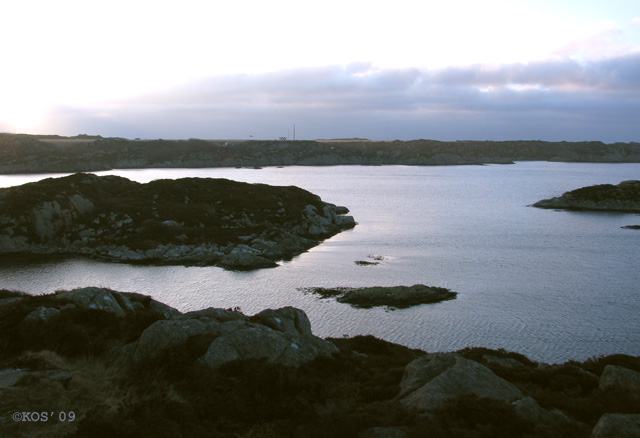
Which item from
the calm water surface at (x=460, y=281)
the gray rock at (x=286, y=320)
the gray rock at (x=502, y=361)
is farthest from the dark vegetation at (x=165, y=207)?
the gray rock at (x=502, y=361)

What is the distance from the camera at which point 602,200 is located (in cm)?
10006

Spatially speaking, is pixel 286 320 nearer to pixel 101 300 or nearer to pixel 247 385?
pixel 247 385

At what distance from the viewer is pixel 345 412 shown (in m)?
12.3

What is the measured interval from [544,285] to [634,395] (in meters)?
32.1

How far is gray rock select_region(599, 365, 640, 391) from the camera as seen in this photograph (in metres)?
14.1

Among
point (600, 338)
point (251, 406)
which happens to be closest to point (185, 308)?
point (251, 406)

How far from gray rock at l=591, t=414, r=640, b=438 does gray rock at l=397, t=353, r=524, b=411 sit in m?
2.92

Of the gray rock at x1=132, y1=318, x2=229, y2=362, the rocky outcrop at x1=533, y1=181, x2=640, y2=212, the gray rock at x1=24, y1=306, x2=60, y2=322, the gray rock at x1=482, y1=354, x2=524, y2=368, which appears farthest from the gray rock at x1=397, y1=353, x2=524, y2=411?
the rocky outcrop at x1=533, y1=181, x2=640, y2=212

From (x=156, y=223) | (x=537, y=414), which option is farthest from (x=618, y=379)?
(x=156, y=223)

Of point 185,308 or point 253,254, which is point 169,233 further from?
point 185,308

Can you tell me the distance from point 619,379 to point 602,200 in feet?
328

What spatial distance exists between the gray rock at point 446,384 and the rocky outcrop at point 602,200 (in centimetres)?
9796

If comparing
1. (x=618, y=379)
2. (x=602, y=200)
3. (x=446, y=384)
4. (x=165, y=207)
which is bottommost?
(x=618, y=379)

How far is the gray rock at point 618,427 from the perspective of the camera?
9.56m
